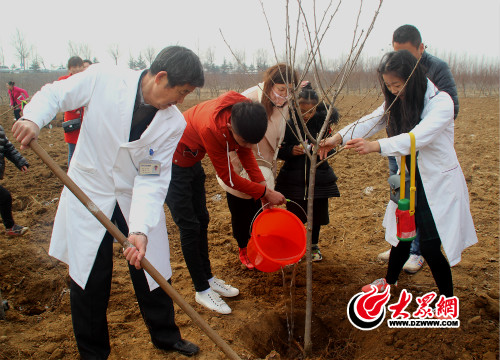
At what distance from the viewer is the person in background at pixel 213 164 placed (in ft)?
7.72

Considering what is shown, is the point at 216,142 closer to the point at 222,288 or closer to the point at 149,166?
the point at 149,166

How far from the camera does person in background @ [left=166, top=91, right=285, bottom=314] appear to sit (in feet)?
7.72

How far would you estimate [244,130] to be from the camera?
7.55 ft

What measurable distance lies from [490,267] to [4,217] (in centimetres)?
476


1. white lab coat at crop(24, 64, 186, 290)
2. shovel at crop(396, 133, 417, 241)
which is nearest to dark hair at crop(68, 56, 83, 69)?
white lab coat at crop(24, 64, 186, 290)

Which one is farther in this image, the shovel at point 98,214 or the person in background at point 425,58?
the person in background at point 425,58

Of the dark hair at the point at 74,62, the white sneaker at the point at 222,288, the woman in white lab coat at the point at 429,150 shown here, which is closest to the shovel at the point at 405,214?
the woman in white lab coat at the point at 429,150

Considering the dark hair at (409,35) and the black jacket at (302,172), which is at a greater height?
the dark hair at (409,35)

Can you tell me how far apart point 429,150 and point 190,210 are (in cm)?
161

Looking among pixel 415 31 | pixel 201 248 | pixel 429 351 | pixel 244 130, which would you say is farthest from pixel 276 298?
pixel 415 31

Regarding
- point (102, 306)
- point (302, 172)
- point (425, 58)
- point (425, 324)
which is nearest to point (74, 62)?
point (302, 172)

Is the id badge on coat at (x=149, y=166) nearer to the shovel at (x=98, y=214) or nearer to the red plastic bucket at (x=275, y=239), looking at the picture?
the shovel at (x=98, y=214)

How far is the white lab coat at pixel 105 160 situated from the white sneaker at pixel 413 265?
2.25m

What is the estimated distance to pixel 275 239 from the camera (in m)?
3.08
